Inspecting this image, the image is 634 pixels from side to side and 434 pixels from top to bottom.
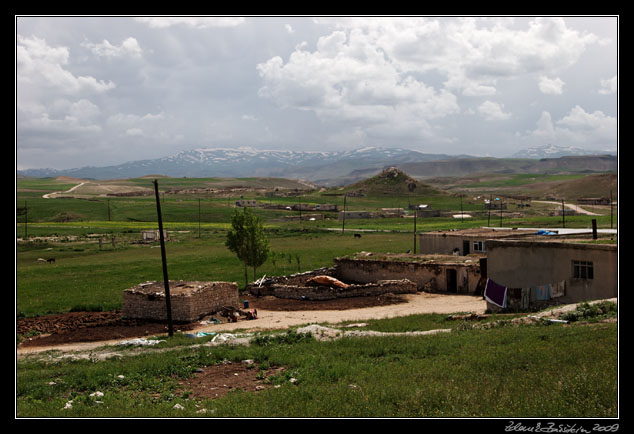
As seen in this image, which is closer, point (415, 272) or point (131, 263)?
point (415, 272)

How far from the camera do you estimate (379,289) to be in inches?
1425

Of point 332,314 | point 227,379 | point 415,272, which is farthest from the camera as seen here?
point 415,272

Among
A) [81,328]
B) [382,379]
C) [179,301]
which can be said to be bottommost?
[81,328]

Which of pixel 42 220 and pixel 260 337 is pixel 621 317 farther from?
pixel 42 220

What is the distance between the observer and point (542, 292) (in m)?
26.8

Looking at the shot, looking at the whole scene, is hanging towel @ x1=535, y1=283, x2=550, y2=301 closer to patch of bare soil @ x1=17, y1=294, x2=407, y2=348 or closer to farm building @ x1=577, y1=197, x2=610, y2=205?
patch of bare soil @ x1=17, y1=294, x2=407, y2=348

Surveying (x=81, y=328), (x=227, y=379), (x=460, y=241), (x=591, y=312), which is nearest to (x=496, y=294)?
(x=591, y=312)

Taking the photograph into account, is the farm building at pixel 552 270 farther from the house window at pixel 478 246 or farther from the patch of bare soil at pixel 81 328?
the patch of bare soil at pixel 81 328

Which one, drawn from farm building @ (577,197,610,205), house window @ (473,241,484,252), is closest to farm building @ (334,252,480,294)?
house window @ (473,241,484,252)

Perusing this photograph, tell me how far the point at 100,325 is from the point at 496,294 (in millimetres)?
20925

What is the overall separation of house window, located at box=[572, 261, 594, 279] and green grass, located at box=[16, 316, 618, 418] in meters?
8.52

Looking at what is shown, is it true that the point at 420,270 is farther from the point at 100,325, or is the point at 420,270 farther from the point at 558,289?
the point at 100,325

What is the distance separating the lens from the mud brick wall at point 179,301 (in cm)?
2883

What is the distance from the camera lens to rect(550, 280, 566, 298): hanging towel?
26.3 m
